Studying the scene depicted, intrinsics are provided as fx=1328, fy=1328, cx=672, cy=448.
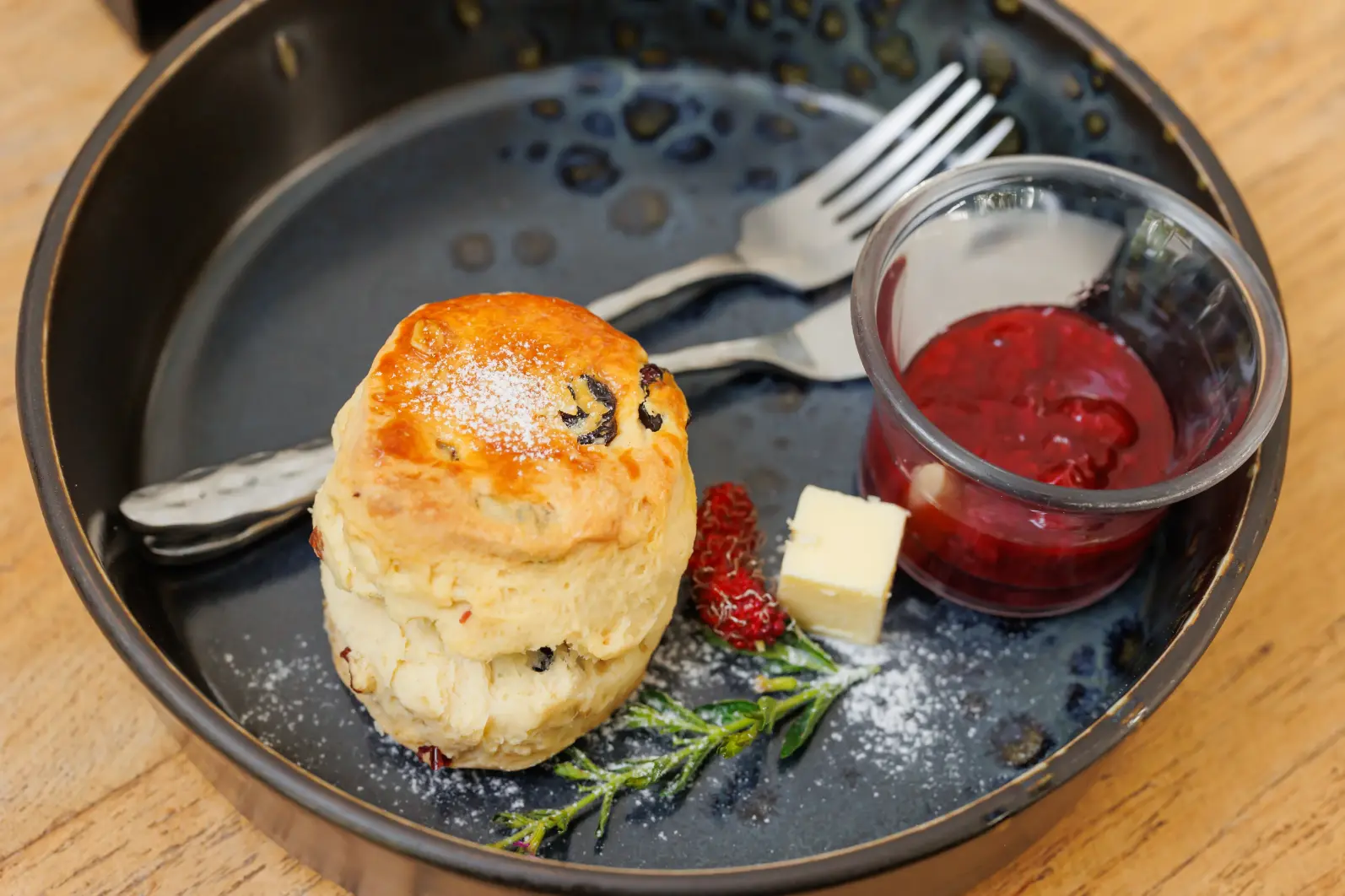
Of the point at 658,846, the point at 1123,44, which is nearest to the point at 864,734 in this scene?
the point at 658,846

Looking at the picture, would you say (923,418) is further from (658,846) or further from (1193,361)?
(658,846)

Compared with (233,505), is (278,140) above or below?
above

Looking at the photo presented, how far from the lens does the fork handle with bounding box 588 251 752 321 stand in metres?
1.88

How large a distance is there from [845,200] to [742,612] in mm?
722

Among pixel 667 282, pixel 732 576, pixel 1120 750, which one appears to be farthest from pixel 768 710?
pixel 667 282

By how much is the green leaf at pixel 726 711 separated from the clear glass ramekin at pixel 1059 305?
32 centimetres

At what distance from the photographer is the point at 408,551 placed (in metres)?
1.42

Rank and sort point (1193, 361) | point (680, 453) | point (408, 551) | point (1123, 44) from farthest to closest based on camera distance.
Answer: point (1123, 44) → point (1193, 361) → point (680, 453) → point (408, 551)

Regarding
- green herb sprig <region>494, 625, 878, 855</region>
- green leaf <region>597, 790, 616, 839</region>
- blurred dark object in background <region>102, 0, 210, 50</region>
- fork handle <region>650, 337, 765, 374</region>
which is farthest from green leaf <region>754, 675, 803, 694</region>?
blurred dark object in background <region>102, 0, 210, 50</region>

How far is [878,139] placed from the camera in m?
2.05

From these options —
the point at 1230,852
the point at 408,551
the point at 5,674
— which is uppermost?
the point at 408,551

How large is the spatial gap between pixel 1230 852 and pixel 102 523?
144cm

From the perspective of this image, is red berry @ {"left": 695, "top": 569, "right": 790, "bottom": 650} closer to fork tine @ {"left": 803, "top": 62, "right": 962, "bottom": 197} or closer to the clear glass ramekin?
the clear glass ramekin

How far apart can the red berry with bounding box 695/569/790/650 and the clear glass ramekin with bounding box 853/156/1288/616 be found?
227mm
